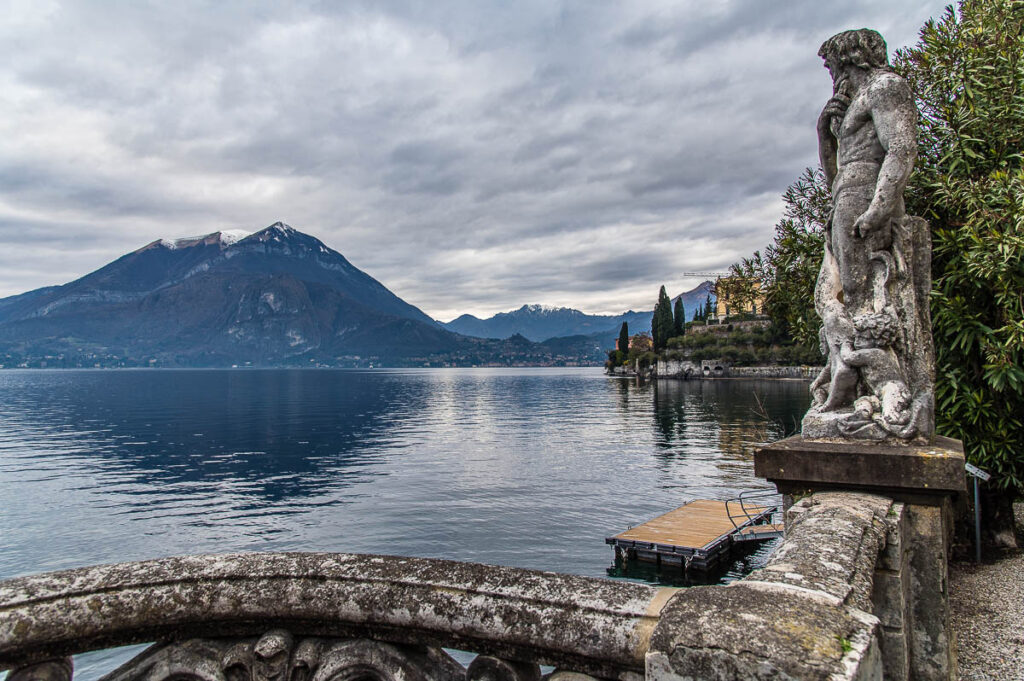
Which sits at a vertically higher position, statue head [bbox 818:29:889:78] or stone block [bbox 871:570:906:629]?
statue head [bbox 818:29:889:78]

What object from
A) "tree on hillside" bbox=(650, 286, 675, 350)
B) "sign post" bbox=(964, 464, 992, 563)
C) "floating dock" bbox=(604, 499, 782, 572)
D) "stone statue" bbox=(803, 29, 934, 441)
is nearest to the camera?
"stone statue" bbox=(803, 29, 934, 441)

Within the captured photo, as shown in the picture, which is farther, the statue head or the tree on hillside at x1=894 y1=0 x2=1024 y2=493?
the tree on hillside at x1=894 y1=0 x2=1024 y2=493

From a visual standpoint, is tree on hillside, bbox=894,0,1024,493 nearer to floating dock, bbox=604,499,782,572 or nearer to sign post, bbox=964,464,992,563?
sign post, bbox=964,464,992,563

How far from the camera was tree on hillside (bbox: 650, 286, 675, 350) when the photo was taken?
160375 mm

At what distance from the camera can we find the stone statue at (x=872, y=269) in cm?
450

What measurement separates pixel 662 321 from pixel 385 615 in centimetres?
16909

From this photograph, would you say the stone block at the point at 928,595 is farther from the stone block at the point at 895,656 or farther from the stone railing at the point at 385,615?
the stone railing at the point at 385,615

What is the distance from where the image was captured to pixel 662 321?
16662 cm

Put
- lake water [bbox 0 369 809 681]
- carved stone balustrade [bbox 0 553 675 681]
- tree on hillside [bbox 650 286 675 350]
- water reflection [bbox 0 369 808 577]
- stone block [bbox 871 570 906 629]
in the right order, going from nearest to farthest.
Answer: carved stone balustrade [bbox 0 553 675 681]
stone block [bbox 871 570 906 629]
lake water [bbox 0 369 809 681]
water reflection [bbox 0 369 808 577]
tree on hillside [bbox 650 286 675 350]

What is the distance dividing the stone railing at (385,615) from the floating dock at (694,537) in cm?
1838

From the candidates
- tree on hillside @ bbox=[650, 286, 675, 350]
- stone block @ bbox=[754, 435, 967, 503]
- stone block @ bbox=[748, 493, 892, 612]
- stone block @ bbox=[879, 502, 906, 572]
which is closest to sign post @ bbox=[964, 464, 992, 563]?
stone block @ bbox=[754, 435, 967, 503]

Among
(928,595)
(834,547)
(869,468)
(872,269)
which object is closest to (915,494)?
(869,468)

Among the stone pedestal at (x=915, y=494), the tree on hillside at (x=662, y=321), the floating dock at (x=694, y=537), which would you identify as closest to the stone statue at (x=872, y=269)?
the stone pedestal at (x=915, y=494)

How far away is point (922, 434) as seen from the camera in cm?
424
